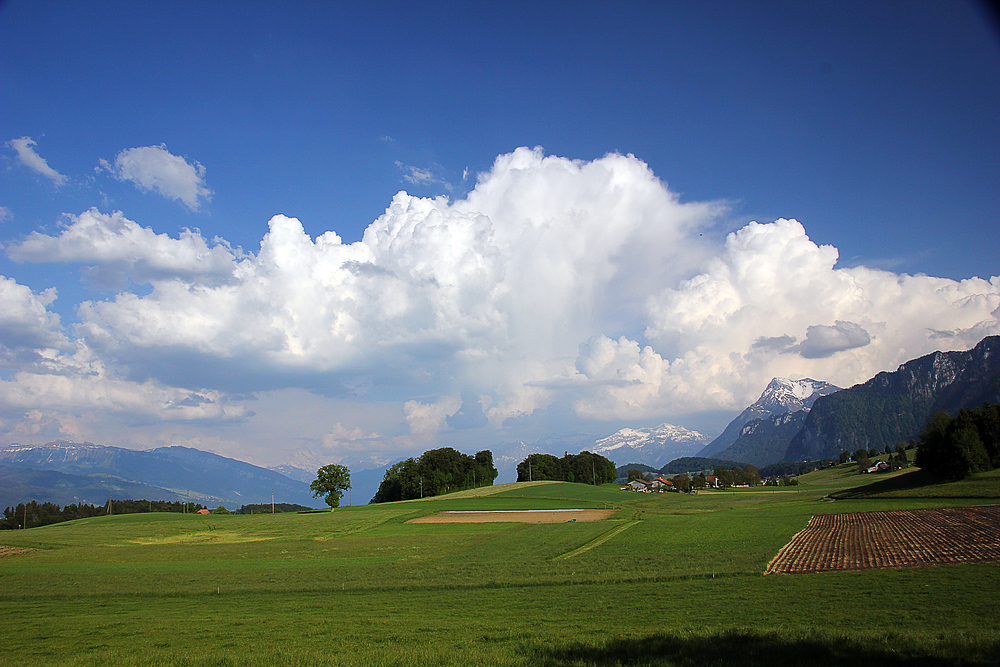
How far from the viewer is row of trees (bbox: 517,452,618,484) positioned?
183 m

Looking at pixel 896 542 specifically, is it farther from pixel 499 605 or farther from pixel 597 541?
pixel 499 605

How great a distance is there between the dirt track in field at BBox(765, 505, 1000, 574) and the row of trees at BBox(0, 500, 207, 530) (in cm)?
15484

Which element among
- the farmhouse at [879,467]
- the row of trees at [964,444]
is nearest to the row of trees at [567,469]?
the farmhouse at [879,467]

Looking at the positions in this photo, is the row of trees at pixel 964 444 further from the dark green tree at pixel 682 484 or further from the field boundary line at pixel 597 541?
the dark green tree at pixel 682 484

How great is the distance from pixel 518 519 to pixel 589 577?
144ft

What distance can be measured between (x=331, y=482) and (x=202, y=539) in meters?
52.4

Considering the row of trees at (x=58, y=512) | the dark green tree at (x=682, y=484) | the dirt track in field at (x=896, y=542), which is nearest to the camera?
the dirt track in field at (x=896, y=542)

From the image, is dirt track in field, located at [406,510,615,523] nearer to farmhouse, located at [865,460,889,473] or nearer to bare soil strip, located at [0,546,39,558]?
bare soil strip, located at [0,546,39,558]

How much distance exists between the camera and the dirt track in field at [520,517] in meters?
71.1

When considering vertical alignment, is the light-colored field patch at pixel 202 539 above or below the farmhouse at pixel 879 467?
above

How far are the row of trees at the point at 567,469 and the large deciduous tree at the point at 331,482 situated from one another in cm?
7560

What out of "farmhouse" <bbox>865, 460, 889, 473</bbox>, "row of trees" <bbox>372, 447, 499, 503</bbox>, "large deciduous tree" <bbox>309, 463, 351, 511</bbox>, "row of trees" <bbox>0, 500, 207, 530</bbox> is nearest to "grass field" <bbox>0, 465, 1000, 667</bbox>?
"large deciduous tree" <bbox>309, 463, 351, 511</bbox>

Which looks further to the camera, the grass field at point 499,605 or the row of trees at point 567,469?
the row of trees at point 567,469

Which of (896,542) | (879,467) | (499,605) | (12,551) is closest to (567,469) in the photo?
(879,467)
